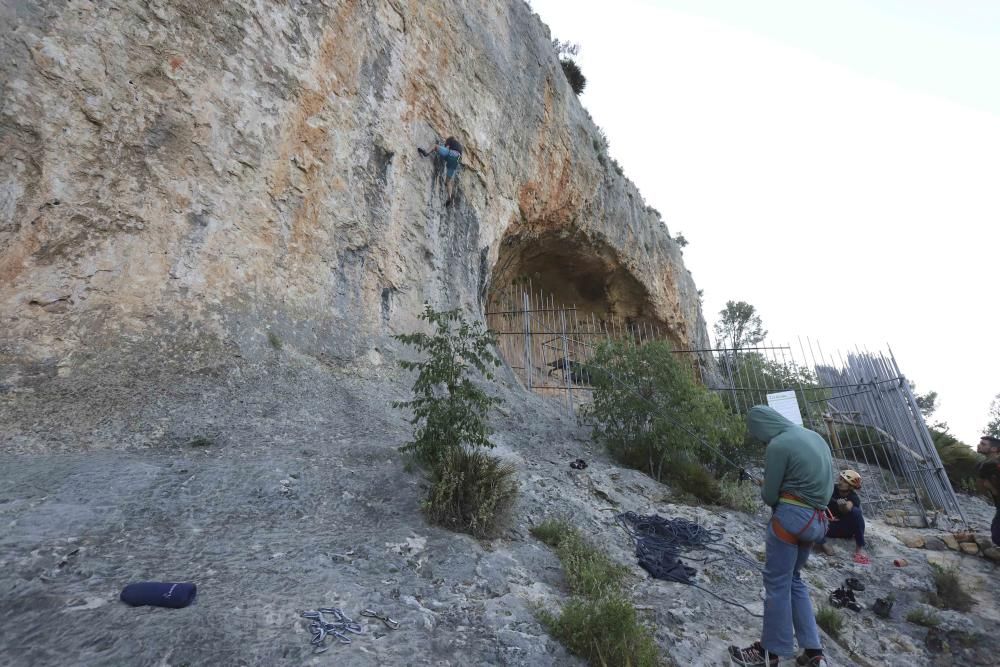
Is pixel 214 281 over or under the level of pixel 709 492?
over

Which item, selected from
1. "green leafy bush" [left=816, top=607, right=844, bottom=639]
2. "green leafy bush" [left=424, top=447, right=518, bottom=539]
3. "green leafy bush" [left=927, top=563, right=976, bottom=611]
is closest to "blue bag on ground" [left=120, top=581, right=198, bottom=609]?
"green leafy bush" [left=424, top=447, right=518, bottom=539]

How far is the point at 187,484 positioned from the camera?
389cm

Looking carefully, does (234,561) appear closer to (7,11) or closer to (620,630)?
(620,630)

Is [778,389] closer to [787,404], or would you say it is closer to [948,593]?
[787,404]

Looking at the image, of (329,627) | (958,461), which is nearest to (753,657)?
(329,627)

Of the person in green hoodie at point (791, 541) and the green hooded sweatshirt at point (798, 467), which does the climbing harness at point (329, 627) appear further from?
the green hooded sweatshirt at point (798, 467)

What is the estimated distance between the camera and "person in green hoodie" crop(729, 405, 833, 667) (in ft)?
10.3

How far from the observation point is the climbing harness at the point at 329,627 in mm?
2609

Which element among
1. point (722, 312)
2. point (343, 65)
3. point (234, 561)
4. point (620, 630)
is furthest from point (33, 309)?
point (722, 312)

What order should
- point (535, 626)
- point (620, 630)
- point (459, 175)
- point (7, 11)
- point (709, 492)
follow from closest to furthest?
point (620, 630)
point (535, 626)
point (7, 11)
point (709, 492)
point (459, 175)

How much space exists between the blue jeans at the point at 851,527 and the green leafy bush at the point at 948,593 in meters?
0.66

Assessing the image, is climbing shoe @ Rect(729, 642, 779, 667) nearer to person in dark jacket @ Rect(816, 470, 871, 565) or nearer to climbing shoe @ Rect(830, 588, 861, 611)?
climbing shoe @ Rect(830, 588, 861, 611)

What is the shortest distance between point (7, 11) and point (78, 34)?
54cm

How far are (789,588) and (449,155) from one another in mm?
7609
